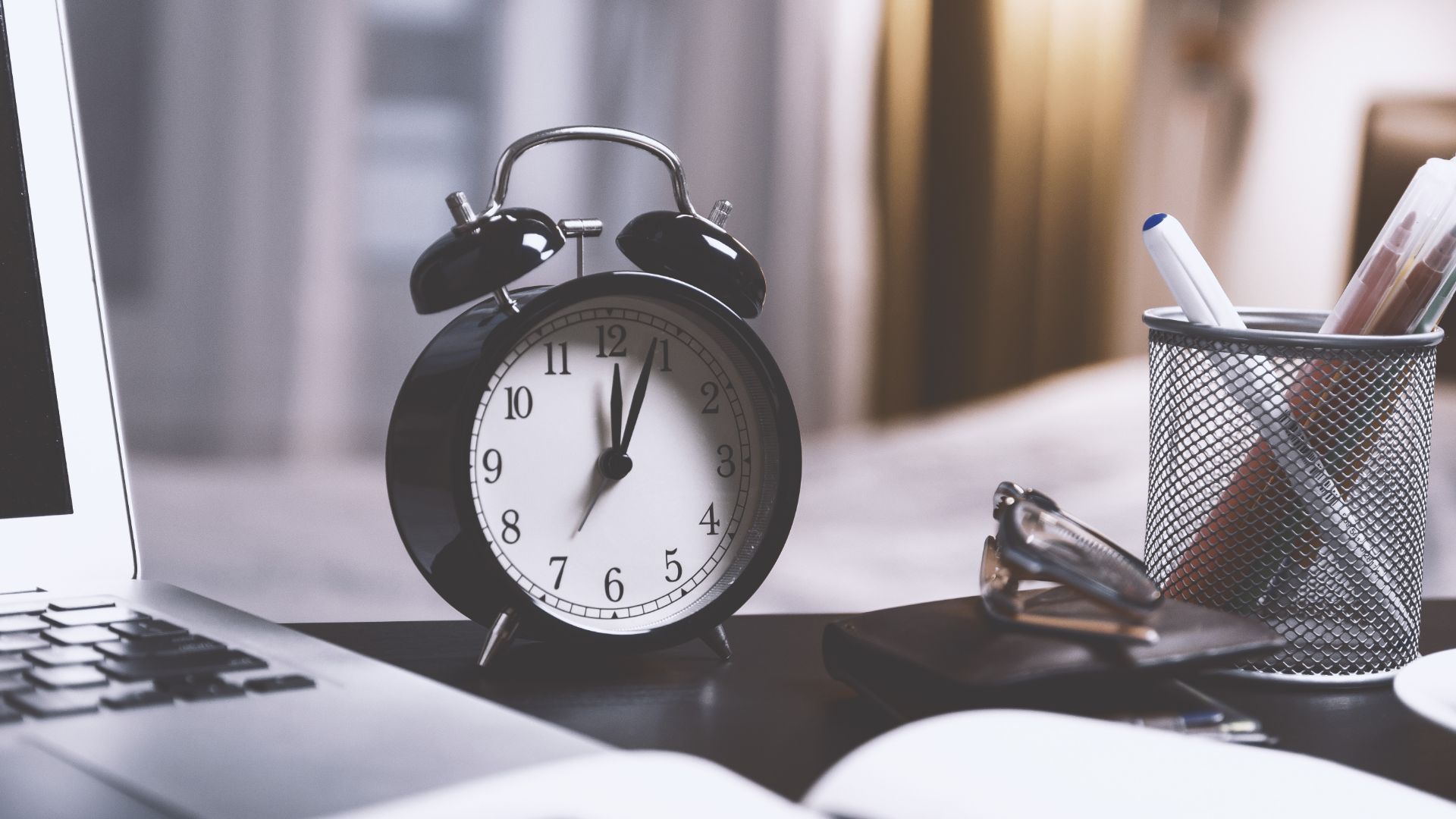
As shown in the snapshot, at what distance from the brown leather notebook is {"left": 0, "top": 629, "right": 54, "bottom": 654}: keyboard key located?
32cm

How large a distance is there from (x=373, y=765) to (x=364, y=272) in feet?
5.96

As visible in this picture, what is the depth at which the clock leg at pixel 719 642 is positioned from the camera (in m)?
0.62

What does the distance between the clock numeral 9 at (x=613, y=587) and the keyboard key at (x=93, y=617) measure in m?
0.20

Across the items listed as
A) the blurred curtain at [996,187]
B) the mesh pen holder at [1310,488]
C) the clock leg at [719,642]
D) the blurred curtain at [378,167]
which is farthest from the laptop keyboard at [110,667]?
the blurred curtain at [996,187]

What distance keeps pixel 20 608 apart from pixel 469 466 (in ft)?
0.63

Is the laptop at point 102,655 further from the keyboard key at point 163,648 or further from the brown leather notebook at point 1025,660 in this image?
the brown leather notebook at point 1025,660

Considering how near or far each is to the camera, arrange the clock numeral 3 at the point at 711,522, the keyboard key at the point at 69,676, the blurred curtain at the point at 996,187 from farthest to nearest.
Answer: the blurred curtain at the point at 996,187
the clock numeral 3 at the point at 711,522
the keyboard key at the point at 69,676

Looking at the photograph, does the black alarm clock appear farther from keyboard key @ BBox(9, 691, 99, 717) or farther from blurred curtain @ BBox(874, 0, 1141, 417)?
blurred curtain @ BBox(874, 0, 1141, 417)

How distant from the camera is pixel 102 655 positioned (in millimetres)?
454

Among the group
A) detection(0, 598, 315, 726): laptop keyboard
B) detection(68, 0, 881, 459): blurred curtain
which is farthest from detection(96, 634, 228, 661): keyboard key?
detection(68, 0, 881, 459): blurred curtain

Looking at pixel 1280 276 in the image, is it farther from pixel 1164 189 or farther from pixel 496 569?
pixel 496 569

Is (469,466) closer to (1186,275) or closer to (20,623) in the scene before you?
(20,623)

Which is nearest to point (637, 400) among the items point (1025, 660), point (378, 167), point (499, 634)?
point (499, 634)

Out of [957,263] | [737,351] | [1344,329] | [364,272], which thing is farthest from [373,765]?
[957,263]
